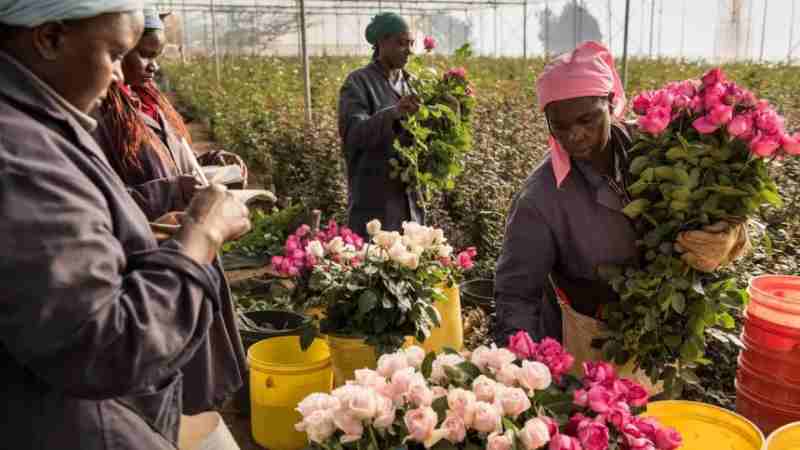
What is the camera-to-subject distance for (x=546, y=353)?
1402mm

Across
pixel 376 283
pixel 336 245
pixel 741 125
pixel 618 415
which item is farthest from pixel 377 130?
pixel 618 415

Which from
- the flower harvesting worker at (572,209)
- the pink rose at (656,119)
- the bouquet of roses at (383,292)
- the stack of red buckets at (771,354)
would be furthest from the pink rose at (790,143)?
the bouquet of roses at (383,292)

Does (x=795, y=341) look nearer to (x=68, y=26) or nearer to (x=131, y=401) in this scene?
(x=131, y=401)

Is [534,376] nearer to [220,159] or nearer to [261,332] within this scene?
Result: [220,159]

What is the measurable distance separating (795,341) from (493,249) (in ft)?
8.27

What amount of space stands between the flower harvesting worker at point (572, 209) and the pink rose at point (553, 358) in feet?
1.37

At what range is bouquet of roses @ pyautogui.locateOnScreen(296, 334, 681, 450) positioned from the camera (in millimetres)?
1192

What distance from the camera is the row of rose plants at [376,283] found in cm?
252

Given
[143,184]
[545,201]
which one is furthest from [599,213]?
[143,184]

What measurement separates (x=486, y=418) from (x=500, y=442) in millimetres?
47

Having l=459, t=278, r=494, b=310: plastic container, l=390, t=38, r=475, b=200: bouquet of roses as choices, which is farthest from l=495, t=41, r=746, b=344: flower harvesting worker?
l=459, t=278, r=494, b=310: plastic container

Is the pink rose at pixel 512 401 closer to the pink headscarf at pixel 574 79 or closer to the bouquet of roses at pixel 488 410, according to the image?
the bouquet of roses at pixel 488 410

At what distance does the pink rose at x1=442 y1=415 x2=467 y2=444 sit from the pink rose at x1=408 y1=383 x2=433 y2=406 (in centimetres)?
5

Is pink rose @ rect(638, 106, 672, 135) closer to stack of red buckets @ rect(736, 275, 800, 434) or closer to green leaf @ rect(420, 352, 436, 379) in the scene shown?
stack of red buckets @ rect(736, 275, 800, 434)
